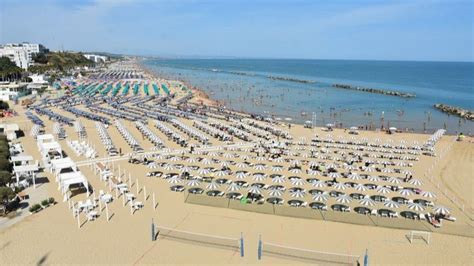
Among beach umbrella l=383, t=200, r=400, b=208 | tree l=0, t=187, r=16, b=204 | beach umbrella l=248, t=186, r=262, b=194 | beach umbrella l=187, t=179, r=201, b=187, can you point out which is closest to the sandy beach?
beach umbrella l=187, t=179, r=201, b=187

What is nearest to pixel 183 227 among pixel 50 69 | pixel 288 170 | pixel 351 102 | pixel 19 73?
pixel 288 170

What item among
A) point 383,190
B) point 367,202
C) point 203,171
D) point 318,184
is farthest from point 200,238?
point 383,190

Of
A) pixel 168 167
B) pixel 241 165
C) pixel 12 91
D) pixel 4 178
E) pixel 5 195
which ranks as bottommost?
pixel 241 165

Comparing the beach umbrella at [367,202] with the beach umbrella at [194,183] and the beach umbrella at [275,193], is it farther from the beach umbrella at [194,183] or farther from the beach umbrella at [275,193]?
the beach umbrella at [194,183]

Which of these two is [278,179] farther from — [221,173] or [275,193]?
[221,173]

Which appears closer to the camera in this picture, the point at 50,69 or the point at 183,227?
Answer: the point at 183,227

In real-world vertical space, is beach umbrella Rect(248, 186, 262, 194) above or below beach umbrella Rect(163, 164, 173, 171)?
above

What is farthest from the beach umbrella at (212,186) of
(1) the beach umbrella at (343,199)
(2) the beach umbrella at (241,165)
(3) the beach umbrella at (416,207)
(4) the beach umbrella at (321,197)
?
(3) the beach umbrella at (416,207)

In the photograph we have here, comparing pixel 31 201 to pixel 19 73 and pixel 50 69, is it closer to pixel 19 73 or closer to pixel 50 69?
pixel 19 73

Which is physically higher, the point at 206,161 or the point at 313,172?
the point at 206,161

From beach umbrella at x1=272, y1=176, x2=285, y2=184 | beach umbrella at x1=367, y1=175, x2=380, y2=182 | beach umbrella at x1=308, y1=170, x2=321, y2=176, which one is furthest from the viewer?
beach umbrella at x1=308, y1=170, x2=321, y2=176

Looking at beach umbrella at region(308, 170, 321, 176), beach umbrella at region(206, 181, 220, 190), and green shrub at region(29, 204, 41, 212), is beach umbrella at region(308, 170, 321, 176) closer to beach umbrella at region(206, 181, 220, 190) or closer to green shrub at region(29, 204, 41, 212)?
beach umbrella at region(206, 181, 220, 190)
